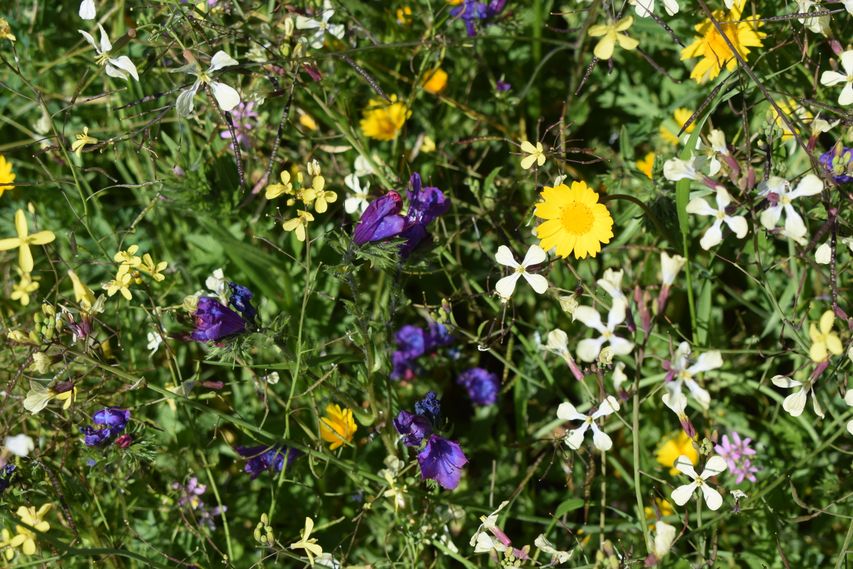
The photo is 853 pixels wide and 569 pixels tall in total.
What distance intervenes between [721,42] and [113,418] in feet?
5.24

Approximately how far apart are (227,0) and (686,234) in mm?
1206

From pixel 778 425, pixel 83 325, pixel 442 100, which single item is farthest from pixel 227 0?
pixel 778 425

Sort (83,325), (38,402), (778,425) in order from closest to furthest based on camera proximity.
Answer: (38,402)
(83,325)
(778,425)

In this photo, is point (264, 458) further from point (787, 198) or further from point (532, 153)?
point (787, 198)

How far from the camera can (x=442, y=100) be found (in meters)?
2.28

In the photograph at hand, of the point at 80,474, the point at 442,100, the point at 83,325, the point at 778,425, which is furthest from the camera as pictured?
the point at 442,100

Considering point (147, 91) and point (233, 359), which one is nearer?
point (233, 359)

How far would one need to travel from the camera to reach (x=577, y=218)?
1772 mm

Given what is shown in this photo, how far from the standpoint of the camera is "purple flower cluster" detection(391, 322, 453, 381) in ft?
7.42

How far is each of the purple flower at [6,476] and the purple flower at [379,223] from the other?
33.8 inches

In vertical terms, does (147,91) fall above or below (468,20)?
below

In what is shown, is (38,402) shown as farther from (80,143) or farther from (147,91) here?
(147,91)

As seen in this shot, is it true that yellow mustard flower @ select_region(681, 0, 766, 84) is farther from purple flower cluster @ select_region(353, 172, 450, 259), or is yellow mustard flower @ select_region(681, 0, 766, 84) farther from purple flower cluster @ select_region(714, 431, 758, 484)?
purple flower cluster @ select_region(714, 431, 758, 484)

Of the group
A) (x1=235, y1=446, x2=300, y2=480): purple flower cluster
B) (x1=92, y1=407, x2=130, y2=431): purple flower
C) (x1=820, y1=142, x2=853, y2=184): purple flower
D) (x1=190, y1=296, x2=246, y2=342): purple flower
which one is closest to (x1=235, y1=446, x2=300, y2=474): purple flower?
(x1=235, y1=446, x2=300, y2=480): purple flower cluster
